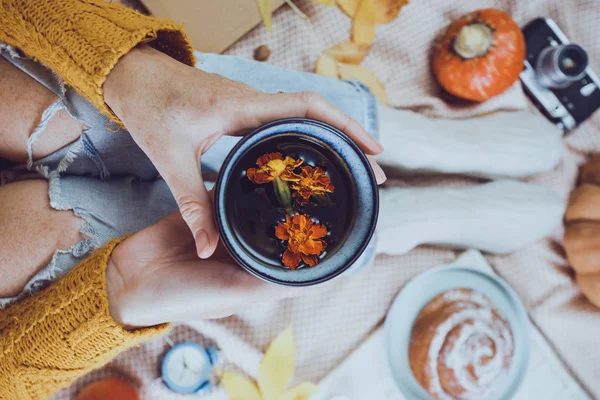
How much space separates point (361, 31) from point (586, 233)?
612 mm

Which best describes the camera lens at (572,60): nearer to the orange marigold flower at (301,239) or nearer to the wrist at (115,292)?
the orange marigold flower at (301,239)

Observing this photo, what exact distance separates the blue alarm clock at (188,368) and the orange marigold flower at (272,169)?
56 cm

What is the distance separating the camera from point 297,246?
19.1 inches

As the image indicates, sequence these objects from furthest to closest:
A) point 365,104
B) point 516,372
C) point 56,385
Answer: point 516,372 < point 365,104 < point 56,385

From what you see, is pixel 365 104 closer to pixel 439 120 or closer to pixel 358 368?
pixel 439 120

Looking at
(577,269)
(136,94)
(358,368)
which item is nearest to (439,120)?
(577,269)

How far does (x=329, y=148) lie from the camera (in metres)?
0.50

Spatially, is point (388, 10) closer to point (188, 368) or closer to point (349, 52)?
point (349, 52)

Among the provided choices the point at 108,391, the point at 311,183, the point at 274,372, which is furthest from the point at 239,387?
the point at 311,183

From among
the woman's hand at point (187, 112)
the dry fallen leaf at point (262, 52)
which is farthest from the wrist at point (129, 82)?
the dry fallen leaf at point (262, 52)

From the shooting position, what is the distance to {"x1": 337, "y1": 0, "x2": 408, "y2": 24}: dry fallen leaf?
102 centimetres

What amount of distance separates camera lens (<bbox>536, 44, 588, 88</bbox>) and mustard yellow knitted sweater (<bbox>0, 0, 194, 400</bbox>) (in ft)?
2.49

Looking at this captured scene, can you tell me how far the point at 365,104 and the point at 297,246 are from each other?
1.34ft

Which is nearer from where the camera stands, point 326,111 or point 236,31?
point 326,111
